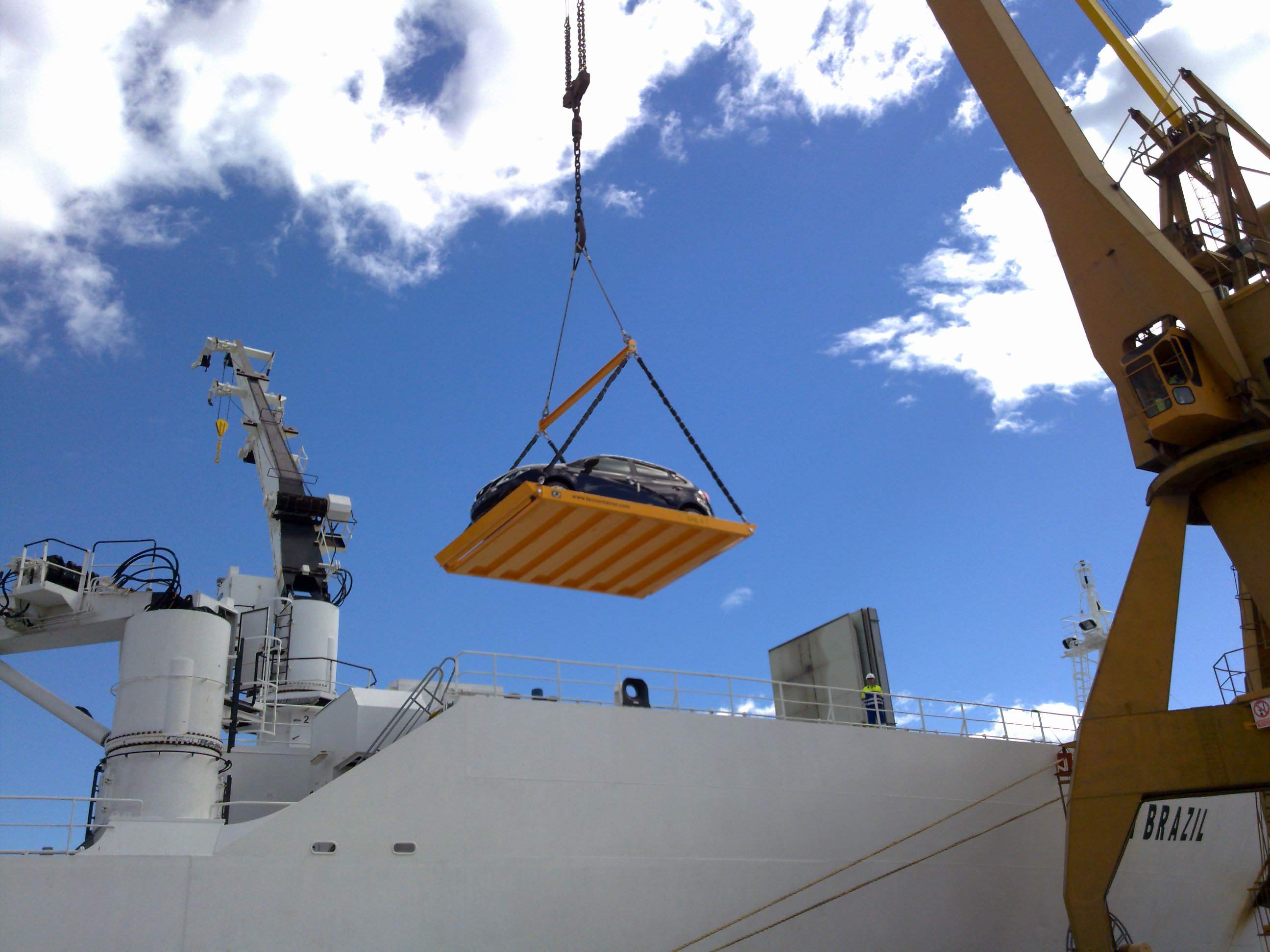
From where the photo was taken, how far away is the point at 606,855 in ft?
39.0

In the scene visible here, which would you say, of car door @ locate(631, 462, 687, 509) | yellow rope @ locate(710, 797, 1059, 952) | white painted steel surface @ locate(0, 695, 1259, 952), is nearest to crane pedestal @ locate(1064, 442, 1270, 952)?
yellow rope @ locate(710, 797, 1059, 952)

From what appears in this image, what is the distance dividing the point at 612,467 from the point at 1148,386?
717cm

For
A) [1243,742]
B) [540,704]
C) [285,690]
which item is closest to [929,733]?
[1243,742]

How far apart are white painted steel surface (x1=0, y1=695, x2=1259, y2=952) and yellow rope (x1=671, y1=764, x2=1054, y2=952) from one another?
0.07m

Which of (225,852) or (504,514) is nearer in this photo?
(225,852)

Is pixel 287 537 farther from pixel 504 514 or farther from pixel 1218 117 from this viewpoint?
pixel 1218 117

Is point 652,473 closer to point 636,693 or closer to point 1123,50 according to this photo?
point 636,693

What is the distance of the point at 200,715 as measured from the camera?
473 inches

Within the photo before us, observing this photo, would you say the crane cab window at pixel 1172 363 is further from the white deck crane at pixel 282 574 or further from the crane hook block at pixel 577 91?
the white deck crane at pixel 282 574

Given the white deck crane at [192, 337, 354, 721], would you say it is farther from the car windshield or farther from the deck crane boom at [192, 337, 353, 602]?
the car windshield

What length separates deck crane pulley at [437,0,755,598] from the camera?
1306 centimetres

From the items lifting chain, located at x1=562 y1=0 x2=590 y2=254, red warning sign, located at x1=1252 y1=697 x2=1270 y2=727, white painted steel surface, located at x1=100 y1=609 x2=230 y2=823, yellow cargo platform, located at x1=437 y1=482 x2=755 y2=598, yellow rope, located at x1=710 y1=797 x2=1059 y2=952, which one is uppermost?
lifting chain, located at x1=562 y1=0 x2=590 y2=254

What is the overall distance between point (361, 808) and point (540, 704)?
8.10ft

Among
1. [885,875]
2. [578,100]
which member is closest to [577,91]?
[578,100]
